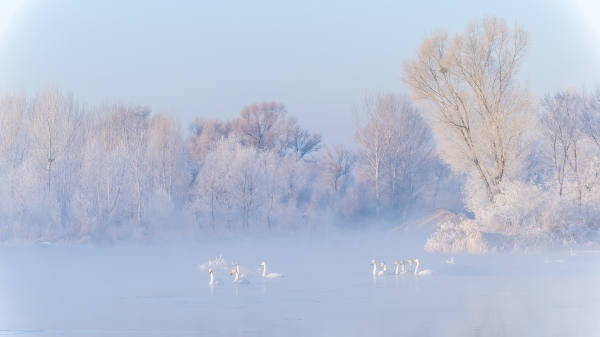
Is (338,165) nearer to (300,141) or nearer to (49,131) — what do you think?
(300,141)

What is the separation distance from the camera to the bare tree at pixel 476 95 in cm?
2467

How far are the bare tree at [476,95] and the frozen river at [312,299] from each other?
5397 mm

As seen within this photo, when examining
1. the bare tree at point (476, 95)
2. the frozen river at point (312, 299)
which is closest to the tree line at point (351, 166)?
the bare tree at point (476, 95)

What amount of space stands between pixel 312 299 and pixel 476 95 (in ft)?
52.1

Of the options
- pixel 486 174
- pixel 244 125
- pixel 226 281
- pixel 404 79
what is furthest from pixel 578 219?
pixel 244 125

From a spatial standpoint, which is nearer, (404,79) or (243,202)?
Result: (404,79)

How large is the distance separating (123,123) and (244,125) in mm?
8736

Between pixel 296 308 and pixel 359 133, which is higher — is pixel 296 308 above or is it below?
below

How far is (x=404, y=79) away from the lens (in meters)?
25.8

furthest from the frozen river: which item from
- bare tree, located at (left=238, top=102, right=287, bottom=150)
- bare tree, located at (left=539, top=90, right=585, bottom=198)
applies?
bare tree, located at (left=238, top=102, right=287, bottom=150)

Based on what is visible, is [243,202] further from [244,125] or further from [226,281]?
[226,281]

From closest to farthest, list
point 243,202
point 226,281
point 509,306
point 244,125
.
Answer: point 509,306 → point 226,281 → point 243,202 → point 244,125

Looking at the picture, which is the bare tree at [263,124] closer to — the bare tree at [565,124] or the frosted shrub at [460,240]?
the bare tree at [565,124]

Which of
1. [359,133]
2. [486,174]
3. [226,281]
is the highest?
[359,133]
